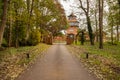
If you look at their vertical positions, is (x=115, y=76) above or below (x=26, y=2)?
below

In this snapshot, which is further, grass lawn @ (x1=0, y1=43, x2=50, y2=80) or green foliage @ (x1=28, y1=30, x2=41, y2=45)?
green foliage @ (x1=28, y1=30, x2=41, y2=45)

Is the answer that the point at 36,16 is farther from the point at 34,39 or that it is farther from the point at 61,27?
the point at 61,27

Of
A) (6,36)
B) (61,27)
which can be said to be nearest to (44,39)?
(61,27)

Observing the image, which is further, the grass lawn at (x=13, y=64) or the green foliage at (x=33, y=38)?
the green foliage at (x=33, y=38)

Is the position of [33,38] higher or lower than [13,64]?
higher

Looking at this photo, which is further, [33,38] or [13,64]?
[33,38]

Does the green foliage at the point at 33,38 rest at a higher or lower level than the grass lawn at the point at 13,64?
higher

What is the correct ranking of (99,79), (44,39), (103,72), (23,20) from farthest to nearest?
(44,39) < (23,20) < (103,72) < (99,79)

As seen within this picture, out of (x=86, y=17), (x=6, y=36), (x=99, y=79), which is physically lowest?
(x=99, y=79)

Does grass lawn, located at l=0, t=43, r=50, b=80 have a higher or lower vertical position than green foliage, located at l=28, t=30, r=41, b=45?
lower

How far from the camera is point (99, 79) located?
34.6ft

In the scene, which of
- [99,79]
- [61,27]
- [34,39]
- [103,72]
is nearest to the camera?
[99,79]

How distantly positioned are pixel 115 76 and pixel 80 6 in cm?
3224

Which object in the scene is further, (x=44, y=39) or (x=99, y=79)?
(x=44, y=39)
